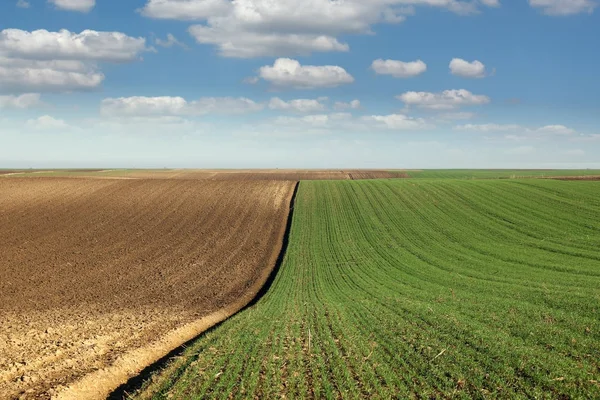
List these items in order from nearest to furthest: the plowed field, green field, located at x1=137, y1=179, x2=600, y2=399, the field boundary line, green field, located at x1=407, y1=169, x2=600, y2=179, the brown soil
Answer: green field, located at x1=137, y1=179, x2=600, y2=399, the field boundary line, the brown soil, the plowed field, green field, located at x1=407, y1=169, x2=600, y2=179

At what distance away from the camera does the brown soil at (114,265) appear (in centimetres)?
1603

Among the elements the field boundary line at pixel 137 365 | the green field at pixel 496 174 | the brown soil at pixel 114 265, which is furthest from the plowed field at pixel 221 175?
the field boundary line at pixel 137 365

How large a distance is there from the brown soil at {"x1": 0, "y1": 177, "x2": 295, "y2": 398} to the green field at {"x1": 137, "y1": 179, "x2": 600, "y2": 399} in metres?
2.78

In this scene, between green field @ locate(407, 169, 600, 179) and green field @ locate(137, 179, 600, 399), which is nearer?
green field @ locate(137, 179, 600, 399)

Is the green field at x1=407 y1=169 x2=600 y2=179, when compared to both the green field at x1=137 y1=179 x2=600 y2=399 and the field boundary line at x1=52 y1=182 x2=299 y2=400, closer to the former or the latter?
the green field at x1=137 y1=179 x2=600 y2=399

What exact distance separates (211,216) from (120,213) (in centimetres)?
937

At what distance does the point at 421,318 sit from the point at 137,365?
10.2 m

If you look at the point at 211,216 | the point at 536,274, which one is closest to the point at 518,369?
the point at 536,274

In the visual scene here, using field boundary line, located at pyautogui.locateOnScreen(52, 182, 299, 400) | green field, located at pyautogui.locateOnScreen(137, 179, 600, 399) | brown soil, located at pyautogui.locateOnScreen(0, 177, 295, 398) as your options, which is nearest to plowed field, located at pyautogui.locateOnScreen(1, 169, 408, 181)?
brown soil, located at pyautogui.locateOnScreen(0, 177, 295, 398)

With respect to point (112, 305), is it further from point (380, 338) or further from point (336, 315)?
point (380, 338)

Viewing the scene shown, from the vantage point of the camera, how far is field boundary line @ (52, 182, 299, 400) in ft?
43.2

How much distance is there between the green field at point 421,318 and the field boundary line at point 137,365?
3.47 feet

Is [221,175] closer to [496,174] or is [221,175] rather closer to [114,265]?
[496,174]

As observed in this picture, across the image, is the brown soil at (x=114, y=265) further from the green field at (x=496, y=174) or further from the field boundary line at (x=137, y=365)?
the green field at (x=496, y=174)
